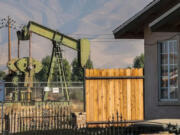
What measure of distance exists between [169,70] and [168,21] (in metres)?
4.04

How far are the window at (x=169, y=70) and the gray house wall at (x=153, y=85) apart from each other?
185mm

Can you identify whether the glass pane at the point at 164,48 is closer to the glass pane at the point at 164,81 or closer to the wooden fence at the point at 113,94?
the glass pane at the point at 164,81

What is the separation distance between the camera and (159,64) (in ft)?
45.5

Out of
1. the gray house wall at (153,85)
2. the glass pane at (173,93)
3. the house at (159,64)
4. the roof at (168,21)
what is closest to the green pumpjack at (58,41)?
the house at (159,64)

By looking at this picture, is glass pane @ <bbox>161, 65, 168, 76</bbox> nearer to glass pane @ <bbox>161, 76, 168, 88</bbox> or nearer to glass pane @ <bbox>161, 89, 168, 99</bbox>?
glass pane @ <bbox>161, 76, 168, 88</bbox>

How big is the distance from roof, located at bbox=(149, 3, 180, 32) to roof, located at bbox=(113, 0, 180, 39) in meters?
2.81

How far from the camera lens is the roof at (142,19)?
13.2 meters

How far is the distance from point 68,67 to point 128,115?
60583 millimetres

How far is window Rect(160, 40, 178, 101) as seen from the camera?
1329 centimetres

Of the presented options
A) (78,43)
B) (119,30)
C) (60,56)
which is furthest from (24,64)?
(119,30)

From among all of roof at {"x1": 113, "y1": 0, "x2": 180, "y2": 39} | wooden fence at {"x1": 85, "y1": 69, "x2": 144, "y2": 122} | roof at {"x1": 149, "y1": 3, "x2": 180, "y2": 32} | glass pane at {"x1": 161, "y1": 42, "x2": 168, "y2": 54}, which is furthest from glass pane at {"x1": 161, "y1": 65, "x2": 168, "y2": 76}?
roof at {"x1": 149, "y1": 3, "x2": 180, "y2": 32}

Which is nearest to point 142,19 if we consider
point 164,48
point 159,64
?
point 164,48

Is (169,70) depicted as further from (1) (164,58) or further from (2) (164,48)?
(2) (164,48)

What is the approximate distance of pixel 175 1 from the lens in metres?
12.9
